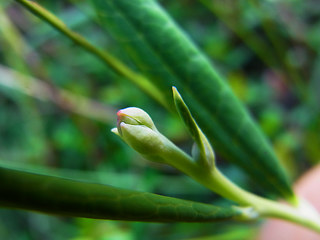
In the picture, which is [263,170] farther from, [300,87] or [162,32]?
[300,87]

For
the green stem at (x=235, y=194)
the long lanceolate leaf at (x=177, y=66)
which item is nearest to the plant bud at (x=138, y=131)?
the green stem at (x=235, y=194)

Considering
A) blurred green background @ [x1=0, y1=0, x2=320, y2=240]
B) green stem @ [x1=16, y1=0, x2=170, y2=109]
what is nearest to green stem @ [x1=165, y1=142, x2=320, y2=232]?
green stem @ [x1=16, y1=0, x2=170, y2=109]

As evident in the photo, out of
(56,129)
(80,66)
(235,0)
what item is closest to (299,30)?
(235,0)

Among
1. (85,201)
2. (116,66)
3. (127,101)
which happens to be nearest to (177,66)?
(116,66)

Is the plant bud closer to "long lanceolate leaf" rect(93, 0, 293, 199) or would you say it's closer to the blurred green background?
"long lanceolate leaf" rect(93, 0, 293, 199)

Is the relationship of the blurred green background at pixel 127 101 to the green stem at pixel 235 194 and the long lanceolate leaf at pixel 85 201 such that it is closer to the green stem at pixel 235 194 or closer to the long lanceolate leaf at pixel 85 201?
the green stem at pixel 235 194
